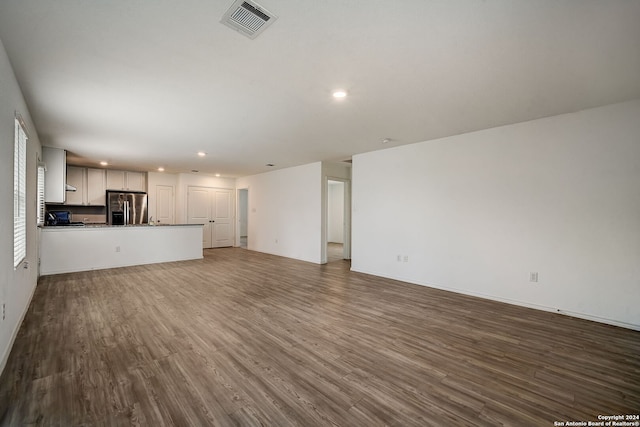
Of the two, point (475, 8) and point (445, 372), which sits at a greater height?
point (475, 8)

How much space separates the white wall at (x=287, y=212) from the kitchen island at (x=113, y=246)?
6.58 feet

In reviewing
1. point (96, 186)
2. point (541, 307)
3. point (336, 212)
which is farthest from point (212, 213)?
point (541, 307)

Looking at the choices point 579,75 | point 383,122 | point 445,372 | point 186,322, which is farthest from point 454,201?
point 186,322

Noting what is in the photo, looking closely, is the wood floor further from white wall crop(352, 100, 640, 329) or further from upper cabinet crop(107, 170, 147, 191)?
upper cabinet crop(107, 170, 147, 191)

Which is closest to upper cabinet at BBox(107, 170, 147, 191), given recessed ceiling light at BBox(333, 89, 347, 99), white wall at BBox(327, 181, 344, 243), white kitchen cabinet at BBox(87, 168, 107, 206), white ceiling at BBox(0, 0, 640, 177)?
white kitchen cabinet at BBox(87, 168, 107, 206)

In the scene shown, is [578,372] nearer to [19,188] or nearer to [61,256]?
[19,188]

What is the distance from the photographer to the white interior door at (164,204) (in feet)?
28.6

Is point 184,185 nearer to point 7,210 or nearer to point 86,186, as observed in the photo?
point 86,186

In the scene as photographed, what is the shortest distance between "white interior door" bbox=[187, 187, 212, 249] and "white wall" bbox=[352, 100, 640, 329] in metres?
6.73

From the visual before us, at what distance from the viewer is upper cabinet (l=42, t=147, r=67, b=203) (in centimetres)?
538

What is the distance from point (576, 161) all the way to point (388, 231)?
9.46 ft

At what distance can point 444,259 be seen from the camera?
14.8ft

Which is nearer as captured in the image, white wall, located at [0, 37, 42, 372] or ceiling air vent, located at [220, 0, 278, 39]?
ceiling air vent, located at [220, 0, 278, 39]

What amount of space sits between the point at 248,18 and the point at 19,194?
3.16 m
